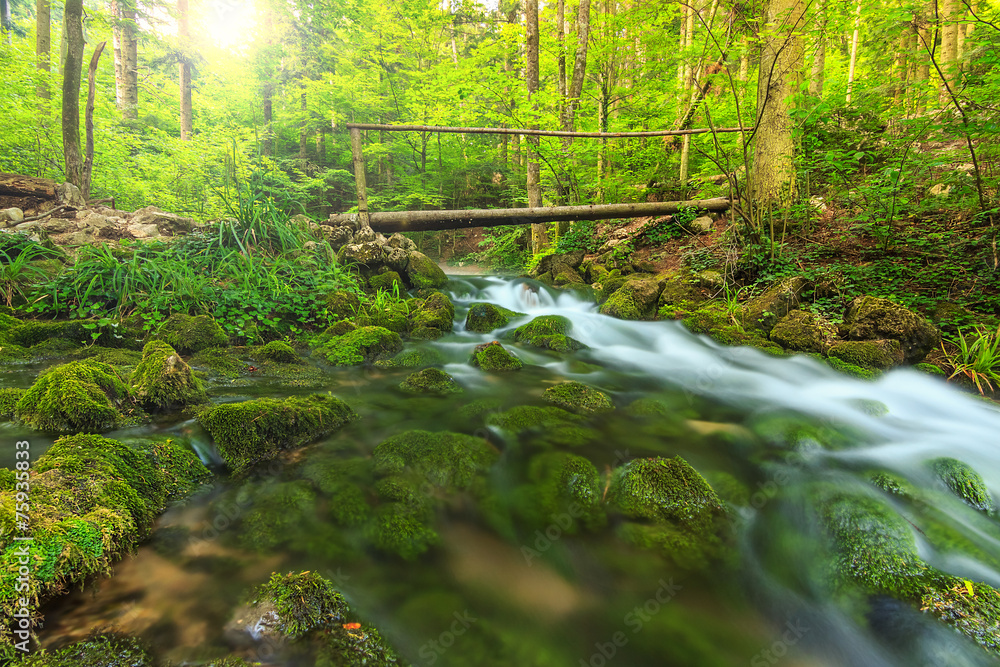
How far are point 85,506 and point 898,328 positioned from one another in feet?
23.0

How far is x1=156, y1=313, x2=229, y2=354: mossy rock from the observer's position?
184 inches

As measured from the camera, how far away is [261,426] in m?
2.84

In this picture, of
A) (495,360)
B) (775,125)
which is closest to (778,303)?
(775,125)

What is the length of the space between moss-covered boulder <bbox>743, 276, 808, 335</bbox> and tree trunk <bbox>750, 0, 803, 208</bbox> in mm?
1514

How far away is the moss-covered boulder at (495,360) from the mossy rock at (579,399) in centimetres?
96

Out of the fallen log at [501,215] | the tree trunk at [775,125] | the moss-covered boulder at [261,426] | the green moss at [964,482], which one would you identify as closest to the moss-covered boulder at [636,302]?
the tree trunk at [775,125]

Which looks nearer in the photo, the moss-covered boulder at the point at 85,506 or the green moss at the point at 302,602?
the moss-covered boulder at the point at 85,506

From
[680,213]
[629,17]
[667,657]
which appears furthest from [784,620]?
[629,17]

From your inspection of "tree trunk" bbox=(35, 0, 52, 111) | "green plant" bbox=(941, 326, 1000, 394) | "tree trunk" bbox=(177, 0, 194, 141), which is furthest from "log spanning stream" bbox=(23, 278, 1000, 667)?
"tree trunk" bbox=(177, 0, 194, 141)

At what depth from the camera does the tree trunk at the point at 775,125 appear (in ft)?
19.8

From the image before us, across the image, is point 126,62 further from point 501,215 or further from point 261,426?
point 261,426

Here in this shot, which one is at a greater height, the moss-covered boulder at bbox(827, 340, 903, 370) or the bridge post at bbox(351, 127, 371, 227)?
the bridge post at bbox(351, 127, 371, 227)

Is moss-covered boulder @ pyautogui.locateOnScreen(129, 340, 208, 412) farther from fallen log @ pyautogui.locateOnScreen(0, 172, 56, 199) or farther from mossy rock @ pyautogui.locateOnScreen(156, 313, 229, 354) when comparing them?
fallen log @ pyautogui.locateOnScreen(0, 172, 56, 199)

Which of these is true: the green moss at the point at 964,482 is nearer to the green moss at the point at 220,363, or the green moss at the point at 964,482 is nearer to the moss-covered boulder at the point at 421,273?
the green moss at the point at 220,363
